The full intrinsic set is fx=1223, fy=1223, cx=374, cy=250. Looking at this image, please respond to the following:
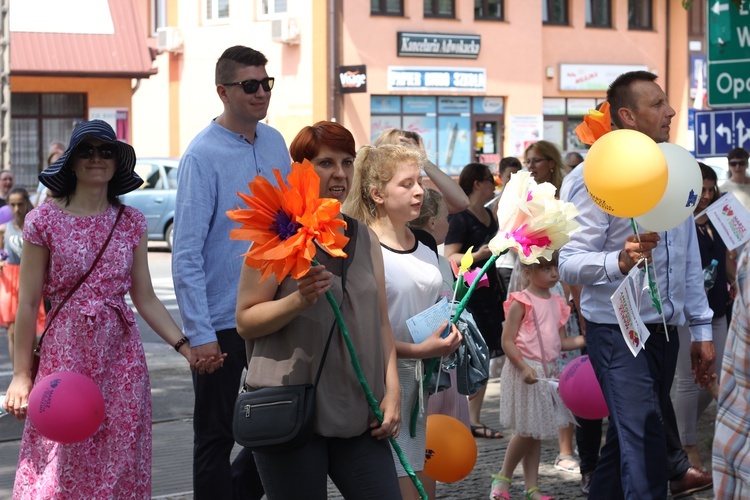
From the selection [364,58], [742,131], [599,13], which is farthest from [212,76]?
[742,131]

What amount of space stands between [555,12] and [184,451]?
101 feet

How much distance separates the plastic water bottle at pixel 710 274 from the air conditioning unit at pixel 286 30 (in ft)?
84.5

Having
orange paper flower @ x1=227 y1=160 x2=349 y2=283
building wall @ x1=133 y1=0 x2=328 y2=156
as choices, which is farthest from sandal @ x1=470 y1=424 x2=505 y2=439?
building wall @ x1=133 y1=0 x2=328 y2=156

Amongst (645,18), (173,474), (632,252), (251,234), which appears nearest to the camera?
(251,234)

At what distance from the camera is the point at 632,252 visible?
4703 millimetres

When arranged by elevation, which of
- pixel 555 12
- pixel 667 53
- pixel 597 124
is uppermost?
pixel 555 12

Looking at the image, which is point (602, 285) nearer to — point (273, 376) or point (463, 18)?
point (273, 376)

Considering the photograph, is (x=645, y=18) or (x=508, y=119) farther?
(x=645, y=18)

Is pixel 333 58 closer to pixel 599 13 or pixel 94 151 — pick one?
pixel 599 13

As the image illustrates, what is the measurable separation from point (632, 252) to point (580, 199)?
22.3 inches

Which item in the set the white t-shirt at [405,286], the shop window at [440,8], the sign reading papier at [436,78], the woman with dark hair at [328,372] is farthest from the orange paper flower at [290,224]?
the shop window at [440,8]

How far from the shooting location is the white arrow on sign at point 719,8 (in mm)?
8406

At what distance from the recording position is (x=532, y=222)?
4.54m

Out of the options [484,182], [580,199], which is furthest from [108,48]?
[580,199]
